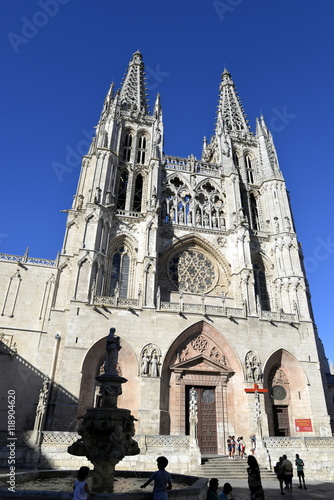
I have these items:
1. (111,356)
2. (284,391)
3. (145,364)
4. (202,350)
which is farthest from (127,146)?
(111,356)

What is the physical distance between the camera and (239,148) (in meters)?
29.8

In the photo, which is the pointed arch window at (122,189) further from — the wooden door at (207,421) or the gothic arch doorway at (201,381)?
the wooden door at (207,421)

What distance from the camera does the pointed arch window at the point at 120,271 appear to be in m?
20.3

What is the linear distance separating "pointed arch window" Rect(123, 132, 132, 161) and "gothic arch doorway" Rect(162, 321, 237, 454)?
590 inches

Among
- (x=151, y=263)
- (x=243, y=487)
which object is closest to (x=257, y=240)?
(x=151, y=263)

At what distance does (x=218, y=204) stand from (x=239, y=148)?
24.7 feet

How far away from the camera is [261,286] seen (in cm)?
2292

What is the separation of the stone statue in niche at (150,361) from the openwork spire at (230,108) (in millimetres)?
22633

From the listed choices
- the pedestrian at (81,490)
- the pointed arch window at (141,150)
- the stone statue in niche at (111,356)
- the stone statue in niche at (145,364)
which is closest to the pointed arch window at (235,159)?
the pointed arch window at (141,150)

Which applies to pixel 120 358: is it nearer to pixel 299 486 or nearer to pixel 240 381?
pixel 240 381

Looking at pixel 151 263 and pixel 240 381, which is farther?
pixel 151 263

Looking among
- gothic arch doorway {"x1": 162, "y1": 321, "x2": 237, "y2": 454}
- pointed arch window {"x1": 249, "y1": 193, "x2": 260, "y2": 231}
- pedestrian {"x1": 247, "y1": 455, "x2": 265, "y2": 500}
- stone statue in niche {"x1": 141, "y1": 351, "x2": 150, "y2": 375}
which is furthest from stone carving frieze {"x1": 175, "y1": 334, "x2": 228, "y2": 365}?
pedestrian {"x1": 247, "y1": 455, "x2": 265, "y2": 500}

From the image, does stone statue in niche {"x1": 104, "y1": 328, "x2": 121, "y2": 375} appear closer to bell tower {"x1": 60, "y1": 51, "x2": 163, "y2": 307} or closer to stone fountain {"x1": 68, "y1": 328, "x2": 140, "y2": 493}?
stone fountain {"x1": 68, "y1": 328, "x2": 140, "y2": 493}

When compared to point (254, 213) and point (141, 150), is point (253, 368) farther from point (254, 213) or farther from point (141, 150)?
point (141, 150)
